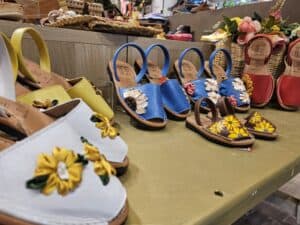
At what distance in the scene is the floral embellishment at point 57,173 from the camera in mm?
214

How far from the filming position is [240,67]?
995 millimetres

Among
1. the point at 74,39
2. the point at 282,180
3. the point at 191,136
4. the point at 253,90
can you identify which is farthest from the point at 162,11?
the point at 282,180

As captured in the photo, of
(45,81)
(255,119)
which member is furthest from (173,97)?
(45,81)

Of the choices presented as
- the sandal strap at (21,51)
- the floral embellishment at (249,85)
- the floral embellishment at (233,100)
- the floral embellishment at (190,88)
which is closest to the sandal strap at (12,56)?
the sandal strap at (21,51)

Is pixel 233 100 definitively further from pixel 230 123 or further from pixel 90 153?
pixel 90 153

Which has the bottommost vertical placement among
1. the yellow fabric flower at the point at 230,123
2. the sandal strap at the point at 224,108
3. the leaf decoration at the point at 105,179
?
the yellow fabric flower at the point at 230,123

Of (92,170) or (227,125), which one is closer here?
(92,170)

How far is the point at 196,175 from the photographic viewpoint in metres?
0.39

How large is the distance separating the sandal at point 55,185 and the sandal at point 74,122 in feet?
0.17

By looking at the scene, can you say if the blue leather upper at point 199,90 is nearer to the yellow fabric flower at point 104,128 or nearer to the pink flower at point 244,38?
the pink flower at point 244,38

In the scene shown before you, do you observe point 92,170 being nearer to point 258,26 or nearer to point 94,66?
point 94,66

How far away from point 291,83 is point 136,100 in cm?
60

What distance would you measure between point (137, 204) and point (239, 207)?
134 mm

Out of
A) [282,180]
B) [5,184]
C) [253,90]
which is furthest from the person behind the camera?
[253,90]
